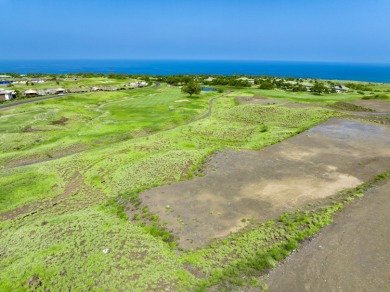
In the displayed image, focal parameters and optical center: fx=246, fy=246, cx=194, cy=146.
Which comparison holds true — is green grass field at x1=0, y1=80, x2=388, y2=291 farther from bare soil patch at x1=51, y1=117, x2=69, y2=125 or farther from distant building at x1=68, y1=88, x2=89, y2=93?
distant building at x1=68, y1=88, x2=89, y2=93

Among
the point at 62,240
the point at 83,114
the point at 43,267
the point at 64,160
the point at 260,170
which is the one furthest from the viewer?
the point at 83,114

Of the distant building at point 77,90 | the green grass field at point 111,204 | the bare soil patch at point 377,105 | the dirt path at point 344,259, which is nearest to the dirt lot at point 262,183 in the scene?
the green grass field at point 111,204

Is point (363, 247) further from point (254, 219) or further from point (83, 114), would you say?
point (83, 114)

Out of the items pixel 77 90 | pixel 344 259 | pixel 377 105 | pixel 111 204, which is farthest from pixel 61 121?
pixel 377 105

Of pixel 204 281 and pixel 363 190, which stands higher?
pixel 363 190

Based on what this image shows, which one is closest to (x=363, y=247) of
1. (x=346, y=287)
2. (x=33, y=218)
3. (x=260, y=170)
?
(x=346, y=287)

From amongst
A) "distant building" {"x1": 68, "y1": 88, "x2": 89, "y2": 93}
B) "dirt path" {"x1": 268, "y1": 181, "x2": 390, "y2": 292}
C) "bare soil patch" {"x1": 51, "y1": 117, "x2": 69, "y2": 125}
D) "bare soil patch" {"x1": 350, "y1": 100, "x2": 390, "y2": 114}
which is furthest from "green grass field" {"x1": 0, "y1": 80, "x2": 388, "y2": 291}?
→ "distant building" {"x1": 68, "y1": 88, "x2": 89, "y2": 93}

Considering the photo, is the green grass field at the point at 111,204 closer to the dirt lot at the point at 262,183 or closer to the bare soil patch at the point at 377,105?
the dirt lot at the point at 262,183
